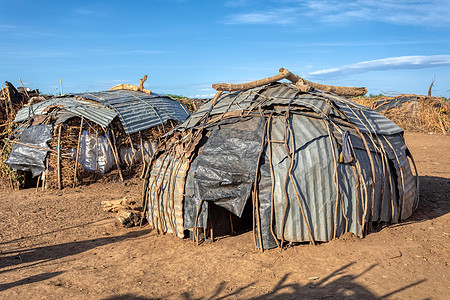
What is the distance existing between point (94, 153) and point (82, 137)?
0.60 m

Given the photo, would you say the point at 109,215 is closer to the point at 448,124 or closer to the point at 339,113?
the point at 339,113

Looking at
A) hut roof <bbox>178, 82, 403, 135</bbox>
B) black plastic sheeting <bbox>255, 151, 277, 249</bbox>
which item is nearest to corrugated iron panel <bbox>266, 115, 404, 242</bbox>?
black plastic sheeting <bbox>255, 151, 277, 249</bbox>

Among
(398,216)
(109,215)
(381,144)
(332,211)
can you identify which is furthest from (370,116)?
(109,215)

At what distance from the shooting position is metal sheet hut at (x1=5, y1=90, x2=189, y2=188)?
11.8m

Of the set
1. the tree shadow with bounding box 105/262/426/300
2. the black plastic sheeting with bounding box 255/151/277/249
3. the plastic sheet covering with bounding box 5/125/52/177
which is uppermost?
the plastic sheet covering with bounding box 5/125/52/177

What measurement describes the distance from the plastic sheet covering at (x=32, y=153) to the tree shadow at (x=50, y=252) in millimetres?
5130

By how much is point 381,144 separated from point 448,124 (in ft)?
53.5

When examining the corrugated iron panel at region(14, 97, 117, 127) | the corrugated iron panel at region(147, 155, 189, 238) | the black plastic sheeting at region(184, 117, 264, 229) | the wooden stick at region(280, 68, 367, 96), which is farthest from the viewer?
the corrugated iron panel at region(14, 97, 117, 127)

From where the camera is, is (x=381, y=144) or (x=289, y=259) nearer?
(x=289, y=259)

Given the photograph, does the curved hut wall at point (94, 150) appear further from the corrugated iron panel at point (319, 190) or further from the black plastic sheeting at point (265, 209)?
the corrugated iron panel at point (319, 190)

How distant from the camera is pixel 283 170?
6230 mm

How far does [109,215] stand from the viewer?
906 cm

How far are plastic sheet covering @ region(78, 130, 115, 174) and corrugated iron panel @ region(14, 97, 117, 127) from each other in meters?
0.52

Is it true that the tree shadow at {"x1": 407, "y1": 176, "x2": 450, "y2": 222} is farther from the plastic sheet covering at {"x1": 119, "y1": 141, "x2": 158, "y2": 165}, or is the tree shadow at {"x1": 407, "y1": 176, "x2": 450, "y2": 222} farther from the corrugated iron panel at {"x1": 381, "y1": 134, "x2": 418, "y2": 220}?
the plastic sheet covering at {"x1": 119, "y1": 141, "x2": 158, "y2": 165}
